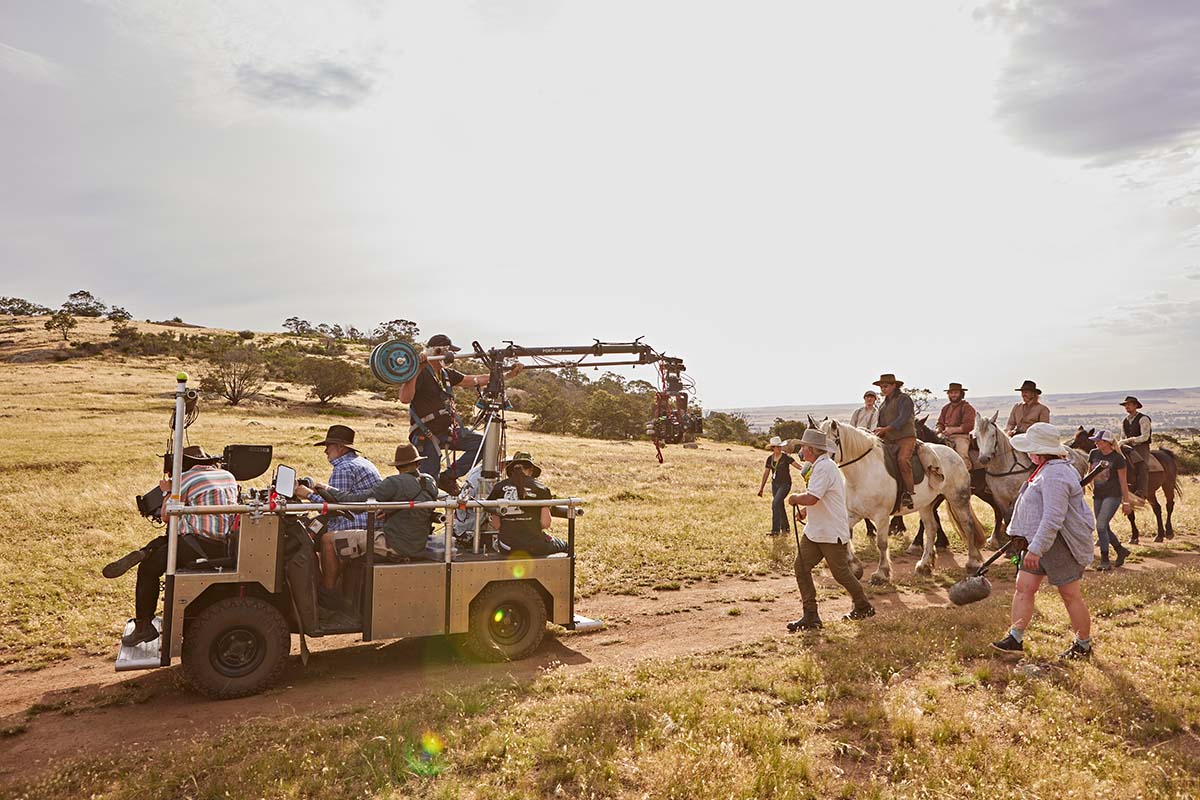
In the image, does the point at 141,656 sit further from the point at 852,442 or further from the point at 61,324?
the point at 61,324

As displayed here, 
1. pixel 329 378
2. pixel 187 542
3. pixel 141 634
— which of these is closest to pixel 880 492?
pixel 187 542

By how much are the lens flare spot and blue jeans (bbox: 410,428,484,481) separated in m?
4.23

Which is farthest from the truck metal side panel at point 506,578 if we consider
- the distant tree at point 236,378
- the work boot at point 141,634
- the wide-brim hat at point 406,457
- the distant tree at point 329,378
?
the distant tree at point 329,378

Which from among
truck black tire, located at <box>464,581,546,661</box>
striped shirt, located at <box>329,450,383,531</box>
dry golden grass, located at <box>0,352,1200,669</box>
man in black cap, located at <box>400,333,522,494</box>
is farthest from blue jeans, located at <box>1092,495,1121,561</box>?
striped shirt, located at <box>329,450,383,531</box>

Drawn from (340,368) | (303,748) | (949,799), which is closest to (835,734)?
(949,799)

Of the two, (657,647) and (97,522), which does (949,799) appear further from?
(97,522)

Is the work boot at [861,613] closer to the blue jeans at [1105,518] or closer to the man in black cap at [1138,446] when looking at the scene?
the blue jeans at [1105,518]

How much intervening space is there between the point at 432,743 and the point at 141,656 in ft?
11.4

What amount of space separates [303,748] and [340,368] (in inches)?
2093

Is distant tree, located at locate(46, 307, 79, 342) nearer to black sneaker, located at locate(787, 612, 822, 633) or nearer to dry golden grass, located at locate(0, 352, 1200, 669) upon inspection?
dry golden grass, located at locate(0, 352, 1200, 669)

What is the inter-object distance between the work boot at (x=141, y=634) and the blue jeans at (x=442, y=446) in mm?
3419

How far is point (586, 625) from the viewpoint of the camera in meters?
9.67

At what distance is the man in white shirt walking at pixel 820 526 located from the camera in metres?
9.08

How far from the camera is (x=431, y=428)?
978 cm
